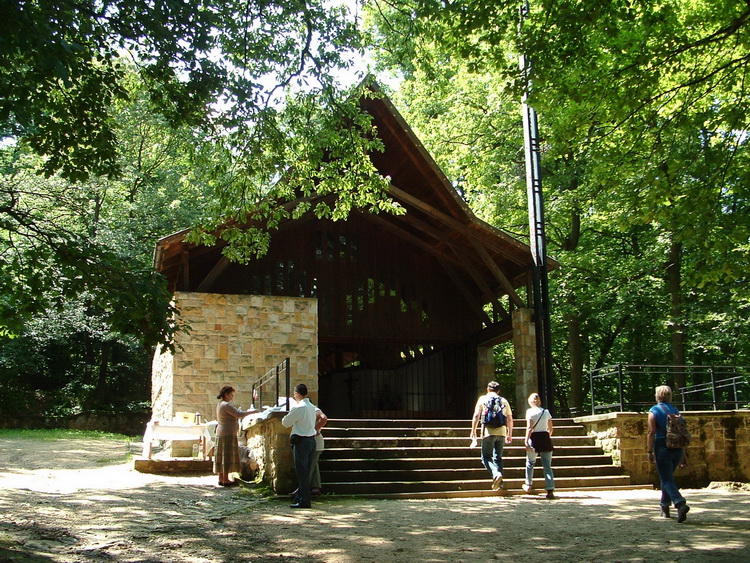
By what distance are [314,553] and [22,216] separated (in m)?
4.10

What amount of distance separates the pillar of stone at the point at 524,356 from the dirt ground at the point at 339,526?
4.41m

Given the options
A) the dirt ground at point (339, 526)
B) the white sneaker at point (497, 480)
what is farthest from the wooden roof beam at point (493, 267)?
the white sneaker at point (497, 480)

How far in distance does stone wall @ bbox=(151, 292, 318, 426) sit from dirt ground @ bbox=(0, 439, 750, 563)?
10.2ft

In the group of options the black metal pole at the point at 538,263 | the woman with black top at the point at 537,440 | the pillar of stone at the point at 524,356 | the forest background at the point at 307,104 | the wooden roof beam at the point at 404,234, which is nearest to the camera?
the forest background at the point at 307,104

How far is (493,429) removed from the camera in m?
9.88

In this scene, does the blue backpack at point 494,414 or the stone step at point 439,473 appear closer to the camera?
the blue backpack at point 494,414

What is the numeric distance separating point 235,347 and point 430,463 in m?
4.68

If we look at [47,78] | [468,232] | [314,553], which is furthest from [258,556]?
[468,232]

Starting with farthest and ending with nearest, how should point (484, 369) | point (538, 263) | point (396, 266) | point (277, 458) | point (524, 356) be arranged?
point (484, 369) < point (396, 266) < point (524, 356) < point (538, 263) < point (277, 458)

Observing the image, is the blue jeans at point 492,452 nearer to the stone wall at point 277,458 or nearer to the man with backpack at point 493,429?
the man with backpack at point 493,429

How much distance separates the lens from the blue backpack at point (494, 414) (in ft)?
32.3

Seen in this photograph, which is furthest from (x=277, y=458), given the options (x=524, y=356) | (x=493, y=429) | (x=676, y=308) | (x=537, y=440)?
(x=676, y=308)

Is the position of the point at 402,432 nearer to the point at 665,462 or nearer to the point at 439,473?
the point at 439,473

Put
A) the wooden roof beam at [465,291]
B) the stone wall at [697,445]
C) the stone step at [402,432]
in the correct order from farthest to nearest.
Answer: the wooden roof beam at [465,291]
the stone wall at [697,445]
the stone step at [402,432]
